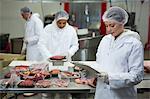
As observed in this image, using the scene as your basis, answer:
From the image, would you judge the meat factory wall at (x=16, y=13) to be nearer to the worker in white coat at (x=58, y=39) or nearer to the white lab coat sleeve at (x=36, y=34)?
the white lab coat sleeve at (x=36, y=34)

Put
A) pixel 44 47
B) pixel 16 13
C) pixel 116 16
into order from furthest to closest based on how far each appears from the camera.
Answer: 1. pixel 16 13
2. pixel 44 47
3. pixel 116 16

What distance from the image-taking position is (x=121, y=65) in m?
2.00

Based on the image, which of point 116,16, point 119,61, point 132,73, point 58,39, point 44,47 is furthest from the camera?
point 58,39

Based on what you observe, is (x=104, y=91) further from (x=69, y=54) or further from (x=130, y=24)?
(x=130, y=24)

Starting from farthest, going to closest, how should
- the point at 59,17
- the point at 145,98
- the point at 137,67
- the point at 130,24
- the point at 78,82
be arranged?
the point at 130,24
the point at 145,98
the point at 59,17
the point at 78,82
the point at 137,67

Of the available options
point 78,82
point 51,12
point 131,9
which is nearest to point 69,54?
point 78,82

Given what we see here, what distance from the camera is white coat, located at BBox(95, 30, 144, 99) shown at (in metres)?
1.90

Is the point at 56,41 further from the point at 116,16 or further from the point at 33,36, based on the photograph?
the point at 116,16

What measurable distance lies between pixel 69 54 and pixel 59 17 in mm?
483

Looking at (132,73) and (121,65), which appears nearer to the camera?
(132,73)

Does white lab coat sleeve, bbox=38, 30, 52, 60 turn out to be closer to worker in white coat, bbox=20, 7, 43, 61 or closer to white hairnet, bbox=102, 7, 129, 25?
worker in white coat, bbox=20, 7, 43, 61

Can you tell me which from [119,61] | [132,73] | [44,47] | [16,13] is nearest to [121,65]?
[119,61]

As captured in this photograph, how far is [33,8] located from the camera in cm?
598

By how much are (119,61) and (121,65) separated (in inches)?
1.4
